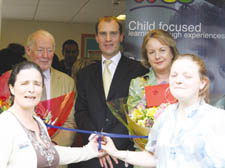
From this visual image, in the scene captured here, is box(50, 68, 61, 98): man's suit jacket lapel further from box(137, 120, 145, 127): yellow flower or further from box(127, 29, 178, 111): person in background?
Result: box(137, 120, 145, 127): yellow flower

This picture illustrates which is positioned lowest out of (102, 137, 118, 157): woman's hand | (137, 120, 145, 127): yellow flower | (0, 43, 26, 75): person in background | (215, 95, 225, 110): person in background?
(102, 137, 118, 157): woman's hand

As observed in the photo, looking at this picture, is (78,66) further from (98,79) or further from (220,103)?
(220,103)

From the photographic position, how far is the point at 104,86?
12.4 feet

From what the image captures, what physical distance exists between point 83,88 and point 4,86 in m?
0.73

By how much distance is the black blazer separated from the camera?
357 centimetres

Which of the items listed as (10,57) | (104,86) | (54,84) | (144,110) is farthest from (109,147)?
(10,57)

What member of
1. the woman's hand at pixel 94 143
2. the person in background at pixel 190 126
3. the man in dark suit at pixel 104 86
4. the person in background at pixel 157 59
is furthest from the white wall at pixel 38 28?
the person in background at pixel 190 126

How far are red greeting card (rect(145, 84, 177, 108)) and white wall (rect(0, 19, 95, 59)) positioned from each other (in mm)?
6870

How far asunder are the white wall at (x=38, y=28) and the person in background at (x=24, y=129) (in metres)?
7.35

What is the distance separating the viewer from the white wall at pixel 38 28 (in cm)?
997

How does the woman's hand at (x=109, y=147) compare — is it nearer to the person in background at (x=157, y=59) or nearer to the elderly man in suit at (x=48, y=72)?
the person in background at (x=157, y=59)

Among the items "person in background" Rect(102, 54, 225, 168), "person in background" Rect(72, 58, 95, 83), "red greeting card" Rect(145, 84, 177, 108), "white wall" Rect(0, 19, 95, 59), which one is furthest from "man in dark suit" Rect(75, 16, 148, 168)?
"white wall" Rect(0, 19, 95, 59)

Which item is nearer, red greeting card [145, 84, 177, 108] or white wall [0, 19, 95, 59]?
red greeting card [145, 84, 177, 108]

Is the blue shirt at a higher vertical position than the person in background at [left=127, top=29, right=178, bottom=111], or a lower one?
lower
